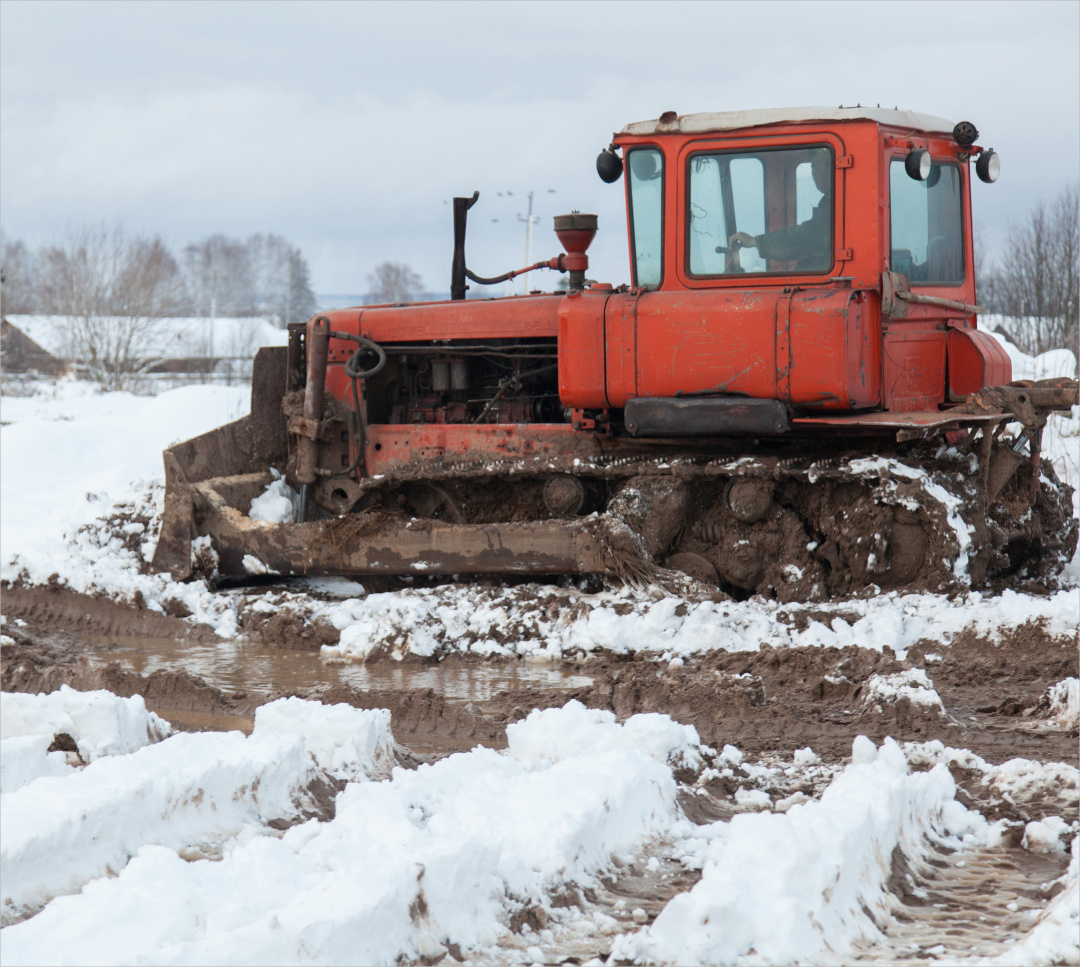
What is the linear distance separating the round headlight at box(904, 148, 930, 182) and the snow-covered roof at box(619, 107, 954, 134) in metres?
0.27

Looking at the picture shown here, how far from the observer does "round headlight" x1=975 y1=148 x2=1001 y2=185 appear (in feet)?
23.1

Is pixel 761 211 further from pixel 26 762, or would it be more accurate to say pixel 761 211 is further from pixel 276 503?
pixel 26 762

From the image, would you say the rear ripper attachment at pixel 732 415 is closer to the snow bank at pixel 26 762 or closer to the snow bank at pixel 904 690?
the snow bank at pixel 904 690

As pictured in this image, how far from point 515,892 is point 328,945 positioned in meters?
0.61

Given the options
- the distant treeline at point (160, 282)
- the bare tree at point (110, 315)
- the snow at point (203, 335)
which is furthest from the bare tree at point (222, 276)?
the bare tree at point (110, 315)

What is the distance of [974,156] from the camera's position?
7.16 metres

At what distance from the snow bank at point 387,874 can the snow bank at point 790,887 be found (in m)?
0.35

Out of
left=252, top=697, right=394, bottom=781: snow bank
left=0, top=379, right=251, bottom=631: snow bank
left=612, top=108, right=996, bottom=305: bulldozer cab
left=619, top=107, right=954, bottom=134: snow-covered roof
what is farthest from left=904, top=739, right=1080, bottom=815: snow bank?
left=0, top=379, right=251, bottom=631: snow bank

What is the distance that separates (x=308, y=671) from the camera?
6184 mm

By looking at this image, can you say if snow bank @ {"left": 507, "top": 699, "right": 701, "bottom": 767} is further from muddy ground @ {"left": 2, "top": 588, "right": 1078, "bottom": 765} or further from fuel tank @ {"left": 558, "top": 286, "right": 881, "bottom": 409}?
fuel tank @ {"left": 558, "top": 286, "right": 881, "bottom": 409}

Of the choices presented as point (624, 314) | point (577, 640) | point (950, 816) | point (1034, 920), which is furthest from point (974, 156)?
point (1034, 920)

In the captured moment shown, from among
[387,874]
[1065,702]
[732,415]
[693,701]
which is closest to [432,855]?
[387,874]

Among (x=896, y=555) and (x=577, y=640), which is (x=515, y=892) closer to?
(x=577, y=640)

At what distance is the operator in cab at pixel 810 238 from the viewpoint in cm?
636
